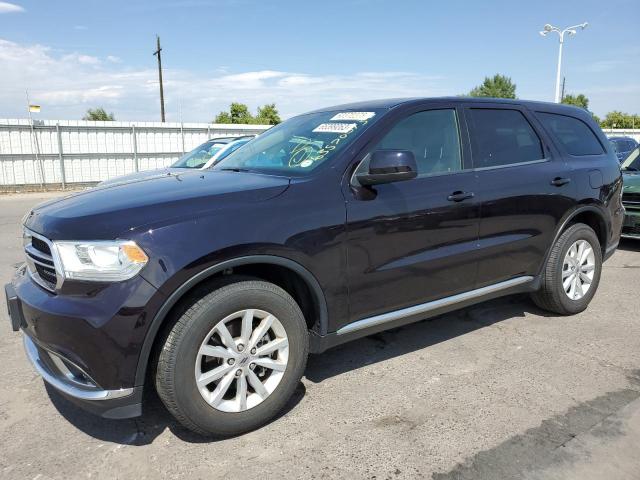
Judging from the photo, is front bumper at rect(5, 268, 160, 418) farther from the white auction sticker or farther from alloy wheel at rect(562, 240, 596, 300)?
alloy wheel at rect(562, 240, 596, 300)

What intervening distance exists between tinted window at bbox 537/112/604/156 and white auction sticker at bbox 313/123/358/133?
6.42 feet

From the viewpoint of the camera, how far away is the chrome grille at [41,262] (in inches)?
98.8

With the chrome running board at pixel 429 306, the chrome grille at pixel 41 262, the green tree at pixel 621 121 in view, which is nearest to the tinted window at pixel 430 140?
the chrome running board at pixel 429 306

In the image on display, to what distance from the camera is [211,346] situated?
8.37 ft

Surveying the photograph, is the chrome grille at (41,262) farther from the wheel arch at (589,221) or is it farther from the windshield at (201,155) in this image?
the windshield at (201,155)

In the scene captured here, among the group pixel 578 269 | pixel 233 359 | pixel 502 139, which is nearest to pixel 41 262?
pixel 233 359

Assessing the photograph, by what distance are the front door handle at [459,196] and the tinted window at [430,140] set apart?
7.2 inches

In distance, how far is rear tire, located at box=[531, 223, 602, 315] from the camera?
4.27 m

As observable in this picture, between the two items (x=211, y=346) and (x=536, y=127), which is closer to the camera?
(x=211, y=346)

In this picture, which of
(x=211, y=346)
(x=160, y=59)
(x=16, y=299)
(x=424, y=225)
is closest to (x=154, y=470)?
(x=211, y=346)

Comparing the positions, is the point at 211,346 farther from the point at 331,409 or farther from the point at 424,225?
the point at 424,225

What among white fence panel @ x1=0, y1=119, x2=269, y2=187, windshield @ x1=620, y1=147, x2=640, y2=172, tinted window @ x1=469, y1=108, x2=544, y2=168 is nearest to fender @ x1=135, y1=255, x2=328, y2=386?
tinted window @ x1=469, y1=108, x2=544, y2=168

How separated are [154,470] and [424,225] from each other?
80.9 inches

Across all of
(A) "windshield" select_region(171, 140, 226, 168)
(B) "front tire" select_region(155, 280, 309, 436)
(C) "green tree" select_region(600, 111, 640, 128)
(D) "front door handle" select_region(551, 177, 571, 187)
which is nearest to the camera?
(B) "front tire" select_region(155, 280, 309, 436)
